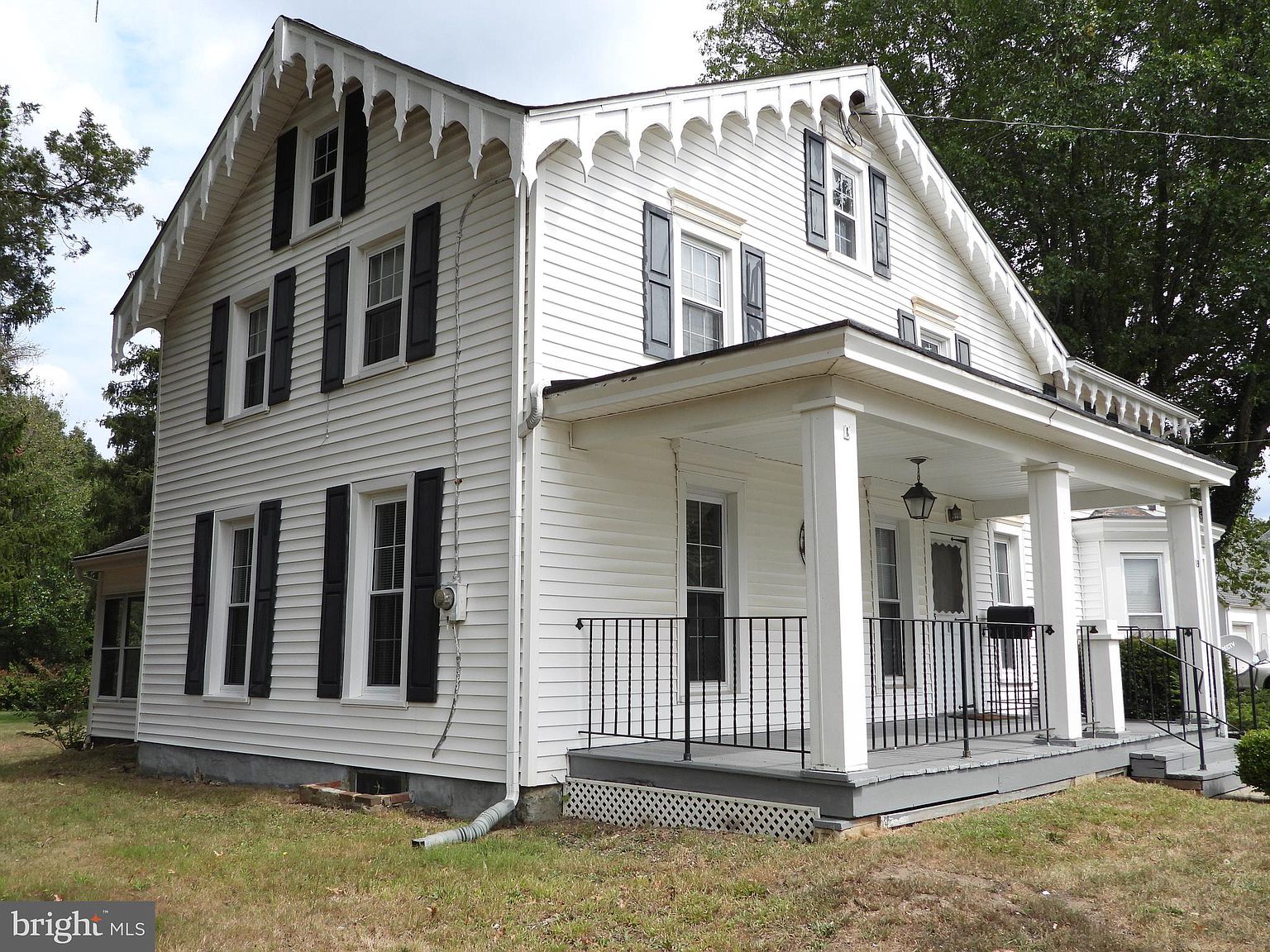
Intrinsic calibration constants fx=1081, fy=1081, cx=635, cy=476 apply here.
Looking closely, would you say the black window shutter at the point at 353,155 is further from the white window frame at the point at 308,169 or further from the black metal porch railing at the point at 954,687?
the black metal porch railing at the point at 954,687

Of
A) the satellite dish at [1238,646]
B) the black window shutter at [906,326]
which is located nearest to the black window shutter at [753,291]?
the black window shutter at [906,326]

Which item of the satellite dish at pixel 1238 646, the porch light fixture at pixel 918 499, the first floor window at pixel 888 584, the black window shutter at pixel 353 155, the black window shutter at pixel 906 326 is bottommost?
the satellite dish at pixel 1238 646

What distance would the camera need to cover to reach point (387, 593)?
33.8 ft

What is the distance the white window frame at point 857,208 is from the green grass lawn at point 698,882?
22.0ft

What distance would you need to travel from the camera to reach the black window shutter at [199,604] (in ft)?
41.2

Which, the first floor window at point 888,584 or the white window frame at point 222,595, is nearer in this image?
the white window frame at point 222,595

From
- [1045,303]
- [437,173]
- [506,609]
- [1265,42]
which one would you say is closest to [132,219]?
[437,173]

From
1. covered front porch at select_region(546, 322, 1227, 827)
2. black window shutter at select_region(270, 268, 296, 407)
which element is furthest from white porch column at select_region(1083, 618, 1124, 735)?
black window shutter at select_region(270, 268, 296, 407)

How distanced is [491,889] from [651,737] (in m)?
3.00

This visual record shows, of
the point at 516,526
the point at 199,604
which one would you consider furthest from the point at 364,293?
the point at 199,604

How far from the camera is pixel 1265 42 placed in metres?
19.3

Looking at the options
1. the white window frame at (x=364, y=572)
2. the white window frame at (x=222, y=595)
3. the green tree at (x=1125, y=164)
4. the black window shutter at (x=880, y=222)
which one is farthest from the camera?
the green tree at (x=1125, y=164)

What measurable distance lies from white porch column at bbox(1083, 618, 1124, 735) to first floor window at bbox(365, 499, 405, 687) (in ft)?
21.3

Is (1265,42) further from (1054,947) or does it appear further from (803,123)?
(1054,947)
